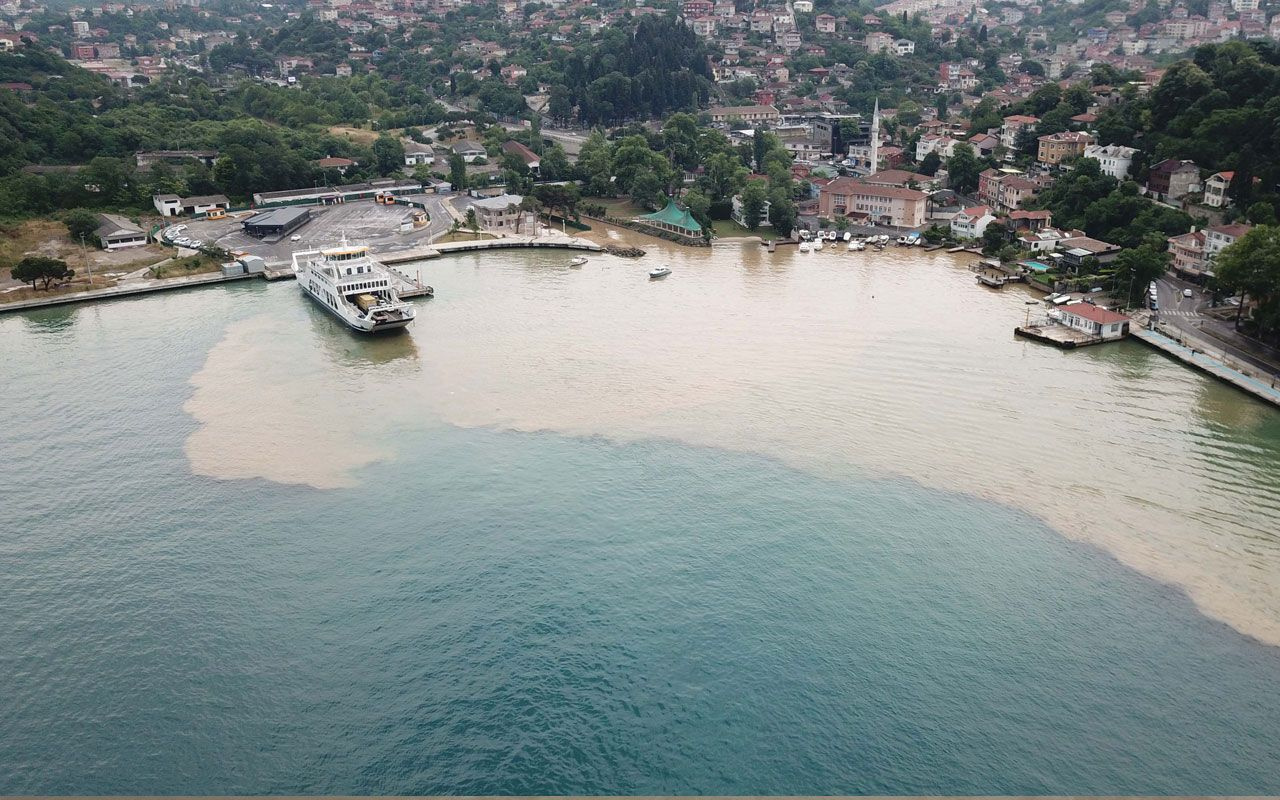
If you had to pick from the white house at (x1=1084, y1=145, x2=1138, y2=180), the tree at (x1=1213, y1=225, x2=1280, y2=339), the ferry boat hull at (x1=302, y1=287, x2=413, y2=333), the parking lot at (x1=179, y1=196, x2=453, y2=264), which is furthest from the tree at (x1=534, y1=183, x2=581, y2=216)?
the tree at (x1=1213, y1=225, x2=1280, y2=339)

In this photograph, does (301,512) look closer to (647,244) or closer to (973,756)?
(973,756)

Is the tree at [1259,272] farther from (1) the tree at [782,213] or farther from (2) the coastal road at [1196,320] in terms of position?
(1) the tree at [782,213]

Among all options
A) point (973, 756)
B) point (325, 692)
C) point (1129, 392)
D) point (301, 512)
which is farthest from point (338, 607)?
point (1129, 392)

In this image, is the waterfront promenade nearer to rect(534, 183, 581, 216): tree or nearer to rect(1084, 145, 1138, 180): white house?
rect(534, 183, 581, 216): tree

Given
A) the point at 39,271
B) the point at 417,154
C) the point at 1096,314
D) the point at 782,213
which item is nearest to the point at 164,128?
the point at 417,154

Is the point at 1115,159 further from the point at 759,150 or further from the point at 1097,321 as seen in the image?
the point at 759,150

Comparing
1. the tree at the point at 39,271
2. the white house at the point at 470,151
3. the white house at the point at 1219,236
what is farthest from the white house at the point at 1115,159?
the tree at the point at 39,271
